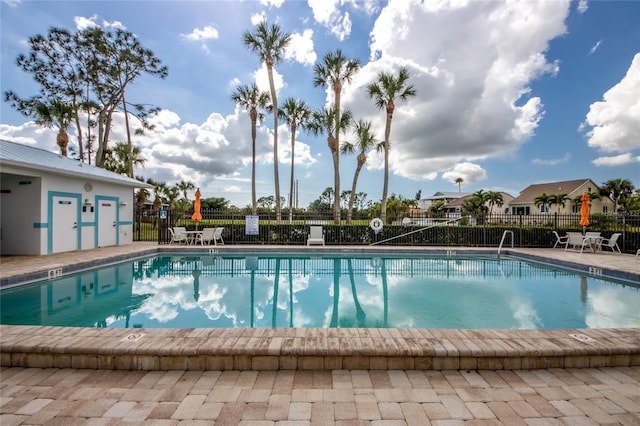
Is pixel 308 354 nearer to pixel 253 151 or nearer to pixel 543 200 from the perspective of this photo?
pixel 253 151

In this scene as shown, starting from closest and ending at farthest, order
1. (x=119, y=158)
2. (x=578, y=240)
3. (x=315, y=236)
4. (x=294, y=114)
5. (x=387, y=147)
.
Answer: (x=578, y=240) < (x=315, y=236) < (x=387, y=147) < (x=294, y=114) < (x=119, y=158)

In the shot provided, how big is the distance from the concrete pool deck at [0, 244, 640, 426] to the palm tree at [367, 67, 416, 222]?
12.8m

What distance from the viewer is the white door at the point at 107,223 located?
34.8 ft

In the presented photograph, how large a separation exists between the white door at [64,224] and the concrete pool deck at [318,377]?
738cm

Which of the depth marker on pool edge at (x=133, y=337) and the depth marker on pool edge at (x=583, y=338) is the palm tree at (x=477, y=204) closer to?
the depth marker on pool edge at (x=583, y=338)

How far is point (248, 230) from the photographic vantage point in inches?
484

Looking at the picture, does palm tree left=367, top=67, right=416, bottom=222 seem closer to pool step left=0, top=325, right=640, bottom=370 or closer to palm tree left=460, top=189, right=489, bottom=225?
pool step left=0, top=325, right=640, bottom=370

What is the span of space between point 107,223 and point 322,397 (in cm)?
1177

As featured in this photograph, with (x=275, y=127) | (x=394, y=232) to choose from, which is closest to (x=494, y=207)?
(x=394, y=232)

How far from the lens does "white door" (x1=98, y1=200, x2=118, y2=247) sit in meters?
10.6

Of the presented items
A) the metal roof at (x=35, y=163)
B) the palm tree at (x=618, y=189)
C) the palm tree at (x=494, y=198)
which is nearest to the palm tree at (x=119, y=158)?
the metal roof at (x=35, y=163)

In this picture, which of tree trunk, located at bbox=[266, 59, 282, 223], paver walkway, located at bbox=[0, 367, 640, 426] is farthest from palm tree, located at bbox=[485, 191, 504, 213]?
paver walkway, located at bbox=[0, 367, 640, 426]

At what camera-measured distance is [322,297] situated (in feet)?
20.0

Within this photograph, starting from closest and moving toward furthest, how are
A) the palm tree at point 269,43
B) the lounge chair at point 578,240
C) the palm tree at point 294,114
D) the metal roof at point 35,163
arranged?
1. the metal roof at point 35,163
2. the lounge chair at point 578,240
3. the palm tree at point 269,43
4. the palm tree at point 294,114
